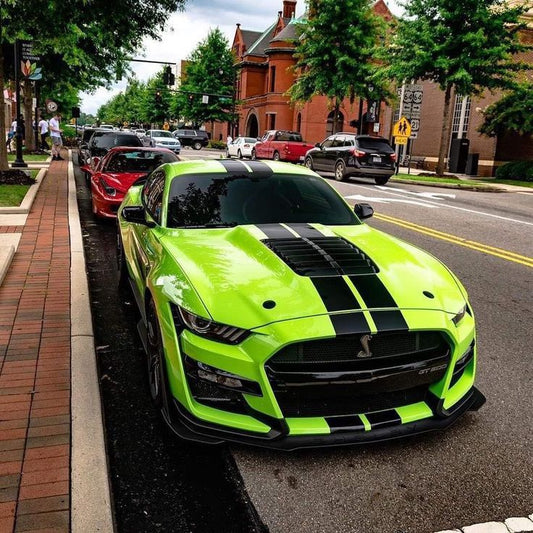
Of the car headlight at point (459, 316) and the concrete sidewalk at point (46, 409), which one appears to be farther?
the car headlight at point (459, 316)

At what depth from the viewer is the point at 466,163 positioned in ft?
107

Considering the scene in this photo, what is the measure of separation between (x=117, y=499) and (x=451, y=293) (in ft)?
Result: 7.37

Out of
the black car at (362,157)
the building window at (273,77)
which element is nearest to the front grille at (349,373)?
the black car at (362,157)

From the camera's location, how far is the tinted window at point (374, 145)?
21031 millimetres

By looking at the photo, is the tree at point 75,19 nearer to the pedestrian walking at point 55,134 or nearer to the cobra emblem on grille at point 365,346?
the pedestrian walking at point 55,134

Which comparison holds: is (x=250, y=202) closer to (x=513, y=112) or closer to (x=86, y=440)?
(x=86, y=440)

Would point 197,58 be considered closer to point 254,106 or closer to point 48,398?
point 254,106

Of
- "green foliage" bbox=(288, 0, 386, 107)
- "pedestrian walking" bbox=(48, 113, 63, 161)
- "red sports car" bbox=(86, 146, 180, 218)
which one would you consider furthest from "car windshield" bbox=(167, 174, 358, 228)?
"green foliage" bbox=(288, 0, 386, 107)

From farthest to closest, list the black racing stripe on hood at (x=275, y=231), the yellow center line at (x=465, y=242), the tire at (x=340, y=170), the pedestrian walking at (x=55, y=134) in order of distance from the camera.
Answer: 1. the pedestrian walking at (x=55, y=134)
2. the tire at (x=340, y=170)
3. the yellow center line at (x=465, y=242)
4. the black racing stripe on hood at (x=275, y=231)

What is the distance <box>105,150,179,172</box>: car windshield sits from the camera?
35.2 ft

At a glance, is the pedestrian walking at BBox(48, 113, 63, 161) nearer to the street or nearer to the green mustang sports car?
the street

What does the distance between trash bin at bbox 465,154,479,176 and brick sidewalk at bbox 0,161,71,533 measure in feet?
93.3

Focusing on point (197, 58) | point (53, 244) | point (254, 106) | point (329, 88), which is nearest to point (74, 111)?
point (329, 88)

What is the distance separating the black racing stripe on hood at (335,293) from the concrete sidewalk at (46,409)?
1473 millimetres
